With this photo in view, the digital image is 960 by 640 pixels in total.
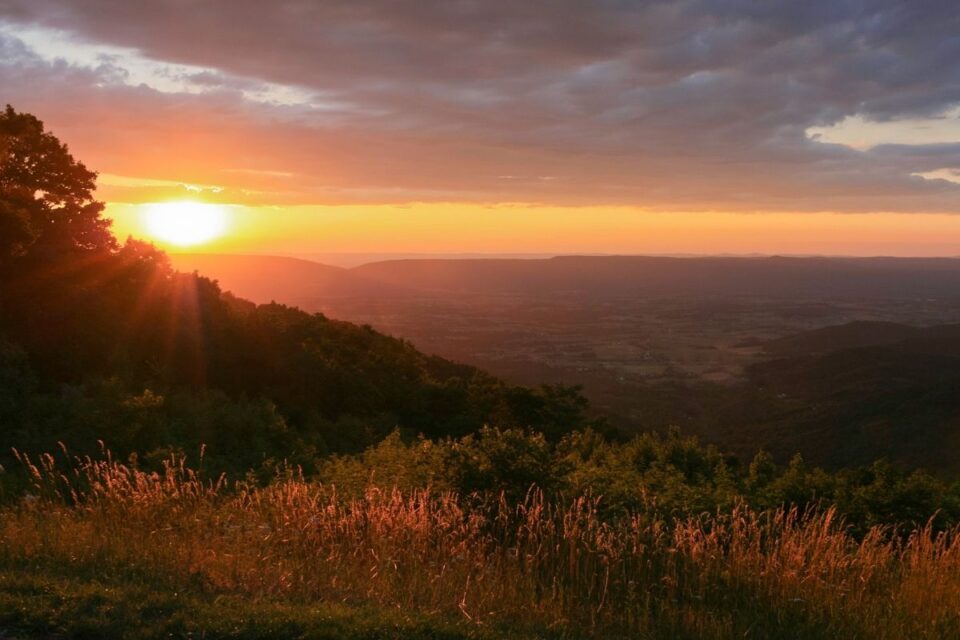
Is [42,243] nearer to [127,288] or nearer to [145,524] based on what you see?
[127,288]

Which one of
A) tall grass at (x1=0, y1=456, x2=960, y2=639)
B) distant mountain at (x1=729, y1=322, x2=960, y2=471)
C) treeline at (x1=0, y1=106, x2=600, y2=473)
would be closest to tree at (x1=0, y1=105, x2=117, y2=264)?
treeline at (x1=0, y1=106, x2=600, y2=473)

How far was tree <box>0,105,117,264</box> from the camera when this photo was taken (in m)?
18.7

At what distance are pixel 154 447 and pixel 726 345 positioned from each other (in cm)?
10522

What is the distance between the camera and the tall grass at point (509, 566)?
513 centimetres

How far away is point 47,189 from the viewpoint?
20.1m

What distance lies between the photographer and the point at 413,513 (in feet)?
21.2

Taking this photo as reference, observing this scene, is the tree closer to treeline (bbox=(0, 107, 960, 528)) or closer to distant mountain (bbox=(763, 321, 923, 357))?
treeline (bbox=(0, 107, 960, 528))

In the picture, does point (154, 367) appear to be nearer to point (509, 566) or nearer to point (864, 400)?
point (509, 566)

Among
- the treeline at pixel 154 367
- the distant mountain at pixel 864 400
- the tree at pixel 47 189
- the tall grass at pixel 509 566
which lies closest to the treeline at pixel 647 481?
the tall grass at pixel 509 566

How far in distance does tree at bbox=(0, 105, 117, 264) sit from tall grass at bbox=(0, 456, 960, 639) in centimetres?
1413

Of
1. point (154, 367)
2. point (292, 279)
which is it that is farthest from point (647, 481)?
point (292, 279)

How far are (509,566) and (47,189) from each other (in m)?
19.7

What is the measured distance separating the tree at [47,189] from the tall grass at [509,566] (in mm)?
14128

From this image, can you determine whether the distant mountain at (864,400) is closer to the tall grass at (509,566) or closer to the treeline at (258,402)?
the treeline at (258,402)
